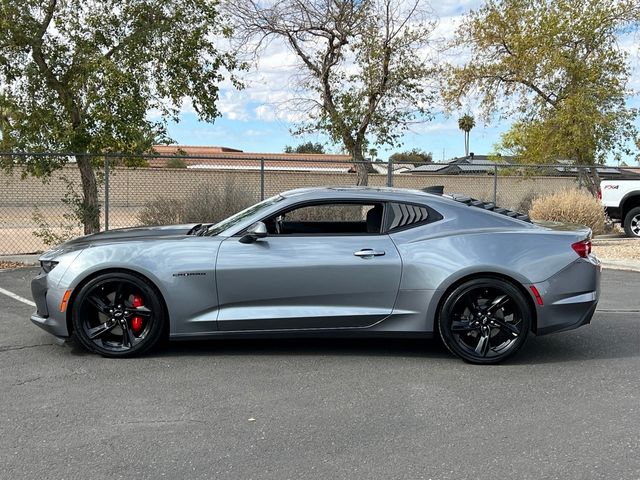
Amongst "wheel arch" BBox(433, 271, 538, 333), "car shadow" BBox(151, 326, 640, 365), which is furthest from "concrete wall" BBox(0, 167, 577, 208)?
"wheel arch" BBox(433, 271, 538, 333)

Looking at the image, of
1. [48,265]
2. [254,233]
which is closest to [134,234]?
[48,265]

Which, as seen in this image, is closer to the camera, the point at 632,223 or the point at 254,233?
the point at 254,233

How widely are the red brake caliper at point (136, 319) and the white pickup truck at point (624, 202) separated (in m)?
13.7

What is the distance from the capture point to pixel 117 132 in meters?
11.3

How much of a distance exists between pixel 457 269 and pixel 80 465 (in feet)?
10.1

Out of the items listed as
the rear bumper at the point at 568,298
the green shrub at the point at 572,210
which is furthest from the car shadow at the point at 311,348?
the green shrub at the point at 572,210

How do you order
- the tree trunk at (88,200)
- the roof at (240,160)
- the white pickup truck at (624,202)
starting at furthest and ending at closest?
the white pickup truck at (624,202) → the roof at (240,160) → the tree trunk at (88,200)

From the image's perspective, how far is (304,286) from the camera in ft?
16.7

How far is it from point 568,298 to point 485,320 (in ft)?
2.32

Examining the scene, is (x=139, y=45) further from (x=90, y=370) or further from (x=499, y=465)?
(x=499, y=465)

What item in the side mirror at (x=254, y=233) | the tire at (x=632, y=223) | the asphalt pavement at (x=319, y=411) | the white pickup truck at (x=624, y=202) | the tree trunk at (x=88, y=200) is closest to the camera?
the asphalt pavement at (x=319, y=411)

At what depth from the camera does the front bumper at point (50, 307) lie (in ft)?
16.8

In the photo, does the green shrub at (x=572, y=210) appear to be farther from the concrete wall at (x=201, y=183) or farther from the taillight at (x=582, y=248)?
the taillight at (x=582, y=248)

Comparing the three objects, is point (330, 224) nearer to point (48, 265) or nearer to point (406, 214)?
point (406, 214)
